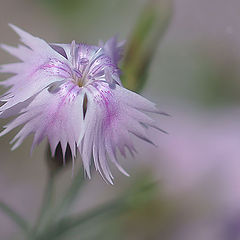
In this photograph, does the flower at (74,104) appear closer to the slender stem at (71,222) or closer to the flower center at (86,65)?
the flower center at (86,65)

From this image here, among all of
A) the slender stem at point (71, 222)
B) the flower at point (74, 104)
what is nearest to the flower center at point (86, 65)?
the flower at point (74, 104)

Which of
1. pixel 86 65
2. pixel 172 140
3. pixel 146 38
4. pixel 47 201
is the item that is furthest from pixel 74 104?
pixel 172 140

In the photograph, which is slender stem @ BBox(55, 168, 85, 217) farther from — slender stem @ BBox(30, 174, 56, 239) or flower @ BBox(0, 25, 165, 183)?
flower @ BBox(0, 25, 165, 183)

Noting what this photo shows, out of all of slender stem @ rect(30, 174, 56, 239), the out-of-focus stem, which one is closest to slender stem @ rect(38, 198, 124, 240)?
slender stem @ rect(30, 174, 56, 239)

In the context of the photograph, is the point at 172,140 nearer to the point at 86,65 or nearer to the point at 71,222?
the point at 71,222

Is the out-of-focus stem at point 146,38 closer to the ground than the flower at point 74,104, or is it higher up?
higher up

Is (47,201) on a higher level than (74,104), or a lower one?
lower

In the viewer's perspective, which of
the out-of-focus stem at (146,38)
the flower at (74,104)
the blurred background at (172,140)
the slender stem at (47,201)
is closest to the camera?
the flower at (74,104)

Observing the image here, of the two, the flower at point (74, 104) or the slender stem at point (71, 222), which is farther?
the slender stem at point (71, 222)
